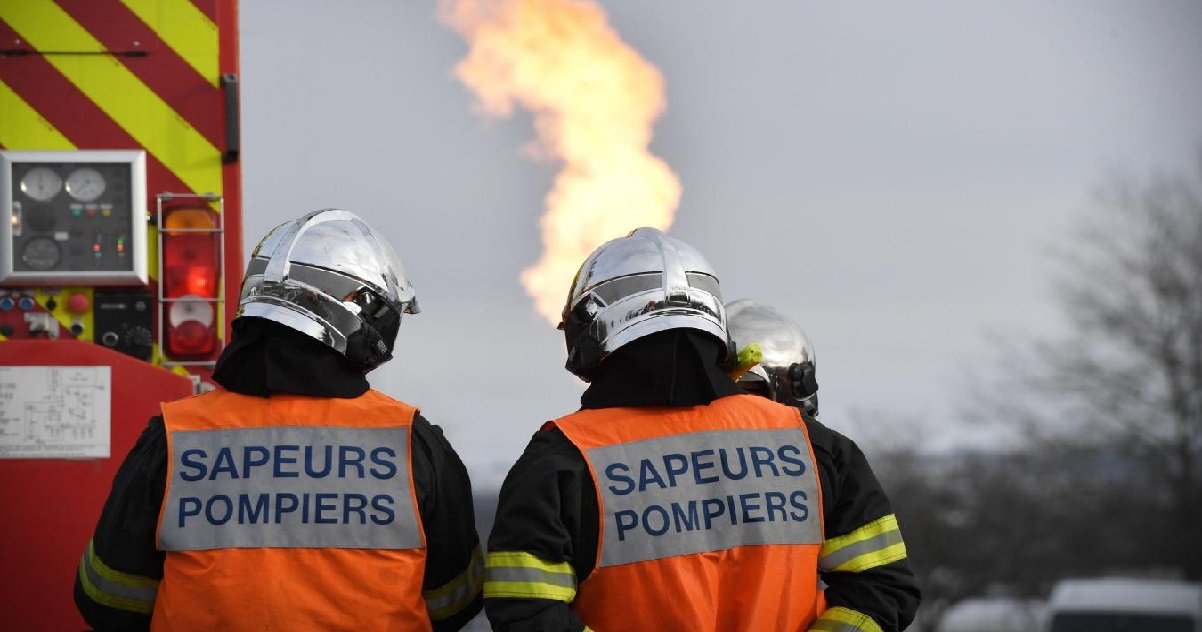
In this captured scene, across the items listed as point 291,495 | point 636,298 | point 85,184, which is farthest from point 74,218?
point 636,298

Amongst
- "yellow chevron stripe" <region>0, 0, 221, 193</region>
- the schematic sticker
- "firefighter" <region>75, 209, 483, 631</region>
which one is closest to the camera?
"firefighter" <region>75, 209, 483, 631</region>

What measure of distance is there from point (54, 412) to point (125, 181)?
0.74m

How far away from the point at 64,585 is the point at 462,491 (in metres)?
1.30

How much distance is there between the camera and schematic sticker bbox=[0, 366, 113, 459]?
4.41 m

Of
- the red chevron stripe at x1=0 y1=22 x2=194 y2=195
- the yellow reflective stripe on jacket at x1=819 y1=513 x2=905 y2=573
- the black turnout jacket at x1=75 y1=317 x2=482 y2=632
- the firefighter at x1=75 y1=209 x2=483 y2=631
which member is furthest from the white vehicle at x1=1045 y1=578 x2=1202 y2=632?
the firefighter at x1=75 y1=209 x2=483 y2=631

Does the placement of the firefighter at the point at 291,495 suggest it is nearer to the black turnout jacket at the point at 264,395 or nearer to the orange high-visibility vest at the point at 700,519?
the black turnout jacket at the point at 264,395

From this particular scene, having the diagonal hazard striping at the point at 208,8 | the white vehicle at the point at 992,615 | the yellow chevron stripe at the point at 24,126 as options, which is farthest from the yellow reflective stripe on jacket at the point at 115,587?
the white vehicle at the point at 992,615

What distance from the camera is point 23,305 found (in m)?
4.73

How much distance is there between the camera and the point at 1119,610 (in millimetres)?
20375

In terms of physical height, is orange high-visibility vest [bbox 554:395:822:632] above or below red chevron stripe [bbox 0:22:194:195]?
below

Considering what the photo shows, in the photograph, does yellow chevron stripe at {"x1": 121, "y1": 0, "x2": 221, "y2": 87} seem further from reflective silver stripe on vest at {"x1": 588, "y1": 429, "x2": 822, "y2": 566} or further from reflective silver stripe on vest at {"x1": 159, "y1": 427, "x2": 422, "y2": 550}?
reflective silver stripe on vest at {"x1": 588, "y1": 429, "x2": 822, "y2": 566}

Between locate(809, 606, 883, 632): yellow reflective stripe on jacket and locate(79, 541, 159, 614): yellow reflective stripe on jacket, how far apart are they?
1.46 m

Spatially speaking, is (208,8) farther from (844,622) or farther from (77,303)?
(844,622)

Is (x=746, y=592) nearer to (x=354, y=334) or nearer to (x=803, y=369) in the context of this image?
(x=354, y=334)
